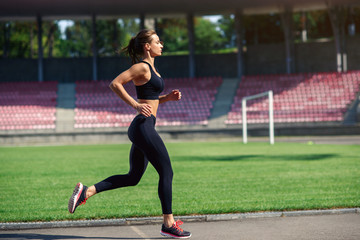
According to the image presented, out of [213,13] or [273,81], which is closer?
[273,81]

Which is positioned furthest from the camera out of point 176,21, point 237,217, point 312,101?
point 176,21

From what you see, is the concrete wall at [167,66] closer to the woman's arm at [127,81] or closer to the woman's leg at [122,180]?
the woman's leg at [122,180]

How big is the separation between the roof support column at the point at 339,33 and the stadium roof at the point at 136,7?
3.35 ft

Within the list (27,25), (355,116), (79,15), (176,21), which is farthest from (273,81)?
(176,21)

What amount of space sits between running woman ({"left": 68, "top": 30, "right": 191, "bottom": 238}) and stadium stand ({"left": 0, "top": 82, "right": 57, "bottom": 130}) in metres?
28.1

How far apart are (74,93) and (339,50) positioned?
20.9m

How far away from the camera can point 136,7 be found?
36.6 meters

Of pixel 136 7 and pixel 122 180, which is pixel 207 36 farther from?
pixel 122 180

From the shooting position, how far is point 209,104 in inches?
1374

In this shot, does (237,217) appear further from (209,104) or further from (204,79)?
(204,79)

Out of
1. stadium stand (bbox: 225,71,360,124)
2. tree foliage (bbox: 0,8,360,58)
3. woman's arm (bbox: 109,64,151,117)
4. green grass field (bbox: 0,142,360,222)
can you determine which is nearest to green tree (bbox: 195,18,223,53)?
tree foliage (bbox: 0,8,360,58)

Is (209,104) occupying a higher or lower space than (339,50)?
lower

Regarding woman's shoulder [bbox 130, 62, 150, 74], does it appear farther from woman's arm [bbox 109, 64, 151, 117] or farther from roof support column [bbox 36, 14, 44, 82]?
roof support column [bbox 36, 14, 44, 82]

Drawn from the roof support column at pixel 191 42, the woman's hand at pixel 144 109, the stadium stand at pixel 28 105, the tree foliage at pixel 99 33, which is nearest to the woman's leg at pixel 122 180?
the woman's hand at pixel 144 109
